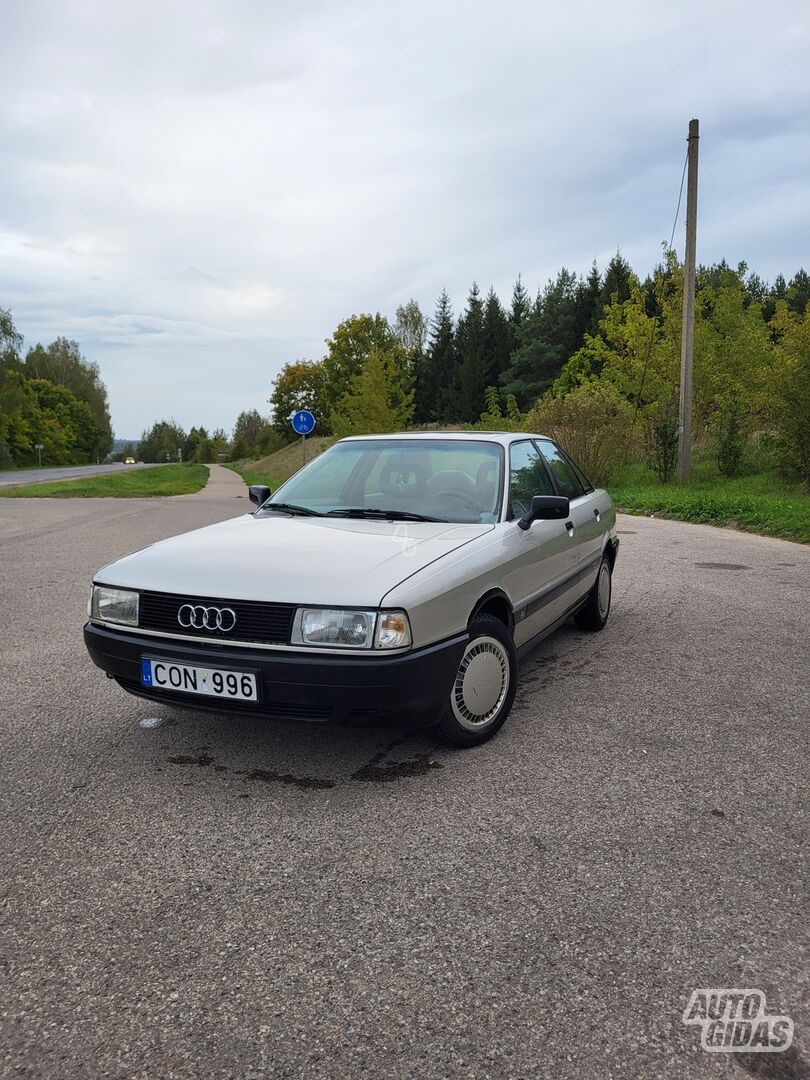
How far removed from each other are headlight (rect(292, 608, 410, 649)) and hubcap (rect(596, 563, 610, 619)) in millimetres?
3094

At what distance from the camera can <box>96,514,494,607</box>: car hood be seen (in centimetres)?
318

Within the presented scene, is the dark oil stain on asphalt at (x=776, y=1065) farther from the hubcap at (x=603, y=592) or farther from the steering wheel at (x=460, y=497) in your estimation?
the hubcap at (x=603, y=592)

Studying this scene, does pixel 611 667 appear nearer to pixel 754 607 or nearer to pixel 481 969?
pixel 754 607

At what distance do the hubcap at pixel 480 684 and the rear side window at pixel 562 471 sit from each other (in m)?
1.85

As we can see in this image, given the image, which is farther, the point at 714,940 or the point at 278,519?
the point at 278,519

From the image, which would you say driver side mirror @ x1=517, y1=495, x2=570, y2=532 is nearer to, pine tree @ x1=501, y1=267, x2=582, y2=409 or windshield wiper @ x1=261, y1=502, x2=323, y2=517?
windshield wiper @ x1=261, y1=502, x2=323, y2=517

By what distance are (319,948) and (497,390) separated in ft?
196

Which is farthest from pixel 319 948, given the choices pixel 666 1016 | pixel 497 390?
pixel 497 390

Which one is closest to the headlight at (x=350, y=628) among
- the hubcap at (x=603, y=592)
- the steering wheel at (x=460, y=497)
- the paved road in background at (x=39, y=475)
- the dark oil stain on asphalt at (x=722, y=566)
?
the steering wheel at (x=460, y=497)

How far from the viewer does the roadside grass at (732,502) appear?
1250 centimetres

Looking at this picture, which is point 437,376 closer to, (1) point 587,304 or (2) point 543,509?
(1) point 587,304

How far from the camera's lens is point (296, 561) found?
340 centimetres

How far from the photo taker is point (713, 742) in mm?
3744

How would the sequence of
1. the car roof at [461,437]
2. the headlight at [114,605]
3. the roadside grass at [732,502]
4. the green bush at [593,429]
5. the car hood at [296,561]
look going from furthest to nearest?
the green bush at [593,429], the roadside grass at [732,502], the car roof at [461,437], the headlight at [114,605], the car hood at [296,561]
